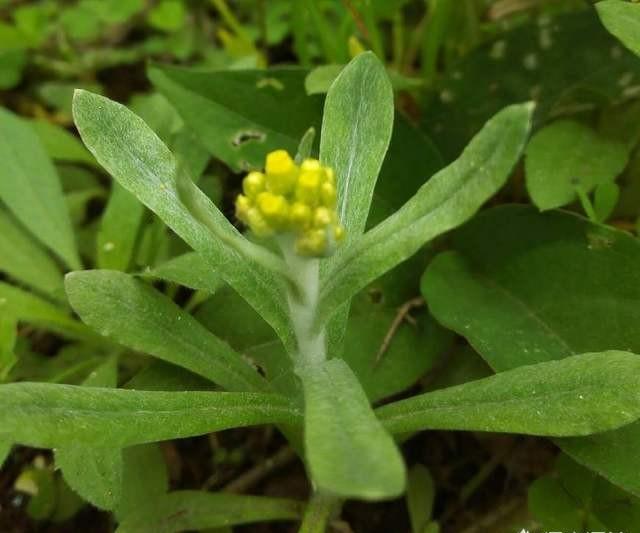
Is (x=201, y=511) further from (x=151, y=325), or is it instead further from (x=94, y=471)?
(x=151, y=325)

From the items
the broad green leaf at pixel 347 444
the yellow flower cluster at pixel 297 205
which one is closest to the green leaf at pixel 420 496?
the broad green leaf at pixel 347 444

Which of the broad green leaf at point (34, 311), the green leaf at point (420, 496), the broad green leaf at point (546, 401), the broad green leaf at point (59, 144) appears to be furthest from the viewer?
the broad green leaf at point (59, 144)

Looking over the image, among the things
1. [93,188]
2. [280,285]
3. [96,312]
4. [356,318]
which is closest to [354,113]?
[280,285]

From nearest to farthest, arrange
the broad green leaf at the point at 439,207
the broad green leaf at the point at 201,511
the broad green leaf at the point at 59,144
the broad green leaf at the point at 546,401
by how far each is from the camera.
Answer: the broad green leaf at the point at 439,207 → the broad green leaf at the point at 546,401 → the broad green leaf at the point at 201,511 → the broad green leaf at the point at 59,144

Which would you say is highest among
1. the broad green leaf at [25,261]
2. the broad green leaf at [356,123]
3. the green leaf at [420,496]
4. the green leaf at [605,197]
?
the broad green leaf at [356,123]

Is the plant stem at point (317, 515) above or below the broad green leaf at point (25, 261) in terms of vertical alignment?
below

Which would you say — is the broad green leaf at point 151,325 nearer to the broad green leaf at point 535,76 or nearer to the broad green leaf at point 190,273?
the broad green leaf at point 190,273
